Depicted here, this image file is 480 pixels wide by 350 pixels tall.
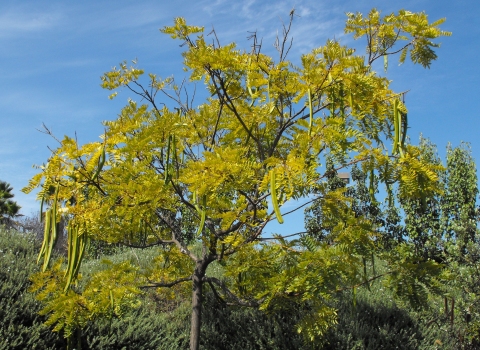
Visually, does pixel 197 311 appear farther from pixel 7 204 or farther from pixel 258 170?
pixel 7 204

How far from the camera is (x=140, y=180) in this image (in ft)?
13.4

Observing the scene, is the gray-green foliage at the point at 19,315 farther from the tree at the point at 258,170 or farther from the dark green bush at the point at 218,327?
the tree at the point at 258,170

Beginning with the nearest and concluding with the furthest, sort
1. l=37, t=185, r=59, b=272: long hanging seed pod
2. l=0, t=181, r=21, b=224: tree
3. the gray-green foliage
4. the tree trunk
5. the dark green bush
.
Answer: l=37, t=185, r=59, b=272: long hanging seed pod
the tree trunk
the gray-green foliage
the dark green bush
l=0, t=181, r=21, b=224: tree

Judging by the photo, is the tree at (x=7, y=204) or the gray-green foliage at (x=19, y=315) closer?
the gray-green foliage at (x=19, y=315)

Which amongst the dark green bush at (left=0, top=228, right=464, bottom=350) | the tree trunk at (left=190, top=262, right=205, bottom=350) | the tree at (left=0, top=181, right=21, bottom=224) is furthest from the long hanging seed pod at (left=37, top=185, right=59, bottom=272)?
the tree at (left=0, top=181, right=21, bottom=224)

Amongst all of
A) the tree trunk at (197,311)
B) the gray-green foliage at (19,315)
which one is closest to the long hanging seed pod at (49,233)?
the tree trunk at (197,311)

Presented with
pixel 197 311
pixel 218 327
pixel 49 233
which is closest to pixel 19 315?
pixel 197 311

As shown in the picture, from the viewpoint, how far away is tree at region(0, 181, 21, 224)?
2240 centimetres

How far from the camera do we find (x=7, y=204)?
22.5m

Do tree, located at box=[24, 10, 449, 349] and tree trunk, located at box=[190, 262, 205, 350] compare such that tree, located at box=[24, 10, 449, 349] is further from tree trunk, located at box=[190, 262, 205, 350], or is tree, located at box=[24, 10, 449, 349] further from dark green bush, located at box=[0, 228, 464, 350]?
dark green bush, located at box=[0, 228, 464, 350]

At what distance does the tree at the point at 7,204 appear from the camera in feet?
73.5

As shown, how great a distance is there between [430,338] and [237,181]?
477cm

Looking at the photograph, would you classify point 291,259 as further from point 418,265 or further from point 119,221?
point 119,221

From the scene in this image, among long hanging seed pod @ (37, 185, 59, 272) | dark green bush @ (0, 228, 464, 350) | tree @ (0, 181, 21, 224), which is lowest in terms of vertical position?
dark green bush @ (0, 228, 464, 350)
